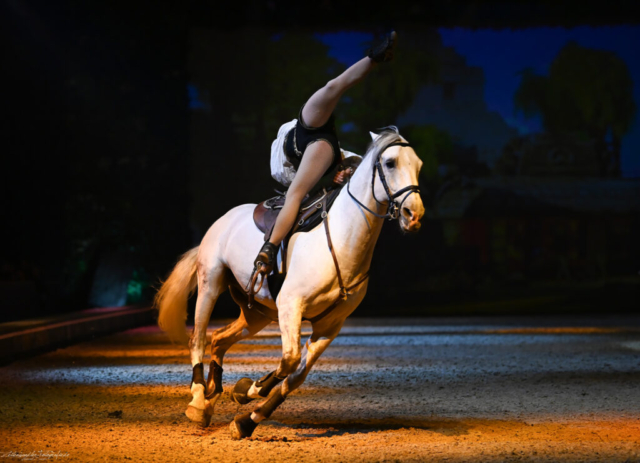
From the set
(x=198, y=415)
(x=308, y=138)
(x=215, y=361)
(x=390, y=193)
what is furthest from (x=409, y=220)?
(x=215, y=361)

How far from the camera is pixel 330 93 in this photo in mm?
4492

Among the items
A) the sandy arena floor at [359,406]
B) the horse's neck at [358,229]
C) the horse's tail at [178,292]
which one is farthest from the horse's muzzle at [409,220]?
the horse's tail at [178,292]

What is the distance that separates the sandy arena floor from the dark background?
21.4 ft

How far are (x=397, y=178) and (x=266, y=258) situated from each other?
88 centimetres

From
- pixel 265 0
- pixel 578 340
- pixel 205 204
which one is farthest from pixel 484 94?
pixel 578 340

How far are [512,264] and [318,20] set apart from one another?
6684 mm

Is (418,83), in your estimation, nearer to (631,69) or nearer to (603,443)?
(631,69)

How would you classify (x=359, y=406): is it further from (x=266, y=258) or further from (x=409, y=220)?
(x=409, y=220)

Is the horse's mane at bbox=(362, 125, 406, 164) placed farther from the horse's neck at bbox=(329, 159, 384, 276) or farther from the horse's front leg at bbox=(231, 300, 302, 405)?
the horse's front leg at bbox=(231, 300, 302, 405)

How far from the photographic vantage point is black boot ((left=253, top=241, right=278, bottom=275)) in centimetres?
453

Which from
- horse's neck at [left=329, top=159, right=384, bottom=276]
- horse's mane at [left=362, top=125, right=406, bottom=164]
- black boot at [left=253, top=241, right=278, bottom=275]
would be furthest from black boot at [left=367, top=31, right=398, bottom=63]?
black boot at [left=253, top=241, right=278, bottom=275]

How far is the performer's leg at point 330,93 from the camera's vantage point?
4.36 meters

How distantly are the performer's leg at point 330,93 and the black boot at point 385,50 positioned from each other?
4 cm

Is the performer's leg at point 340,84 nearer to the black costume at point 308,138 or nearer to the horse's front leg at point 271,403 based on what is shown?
the black costume at point 308,138
